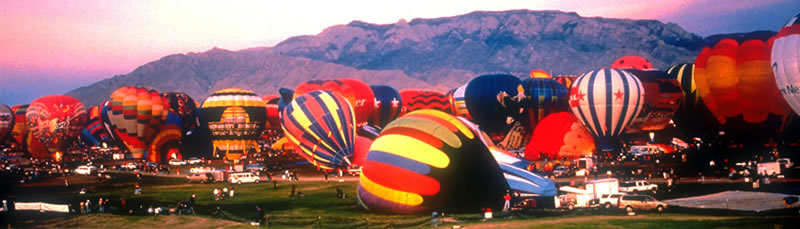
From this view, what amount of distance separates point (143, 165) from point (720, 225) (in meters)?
51.2

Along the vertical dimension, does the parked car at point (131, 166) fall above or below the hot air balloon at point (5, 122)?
below

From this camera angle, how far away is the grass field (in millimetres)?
20156

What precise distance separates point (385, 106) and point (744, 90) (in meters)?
34.9

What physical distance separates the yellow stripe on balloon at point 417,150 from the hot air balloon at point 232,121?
134 feet

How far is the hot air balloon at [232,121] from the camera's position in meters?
62.2

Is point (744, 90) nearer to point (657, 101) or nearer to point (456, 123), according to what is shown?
point (657, 101)

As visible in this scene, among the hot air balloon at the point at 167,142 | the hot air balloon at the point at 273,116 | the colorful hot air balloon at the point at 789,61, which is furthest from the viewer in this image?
the hot air balloon at the point at 273,116

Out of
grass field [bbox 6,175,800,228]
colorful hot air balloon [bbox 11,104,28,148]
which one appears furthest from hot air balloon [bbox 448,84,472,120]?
colorful hot air balloon [bbox 11,104,28,148]

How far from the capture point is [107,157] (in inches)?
3091

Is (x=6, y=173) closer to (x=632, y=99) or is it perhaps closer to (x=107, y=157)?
→ (x=107, y=157)

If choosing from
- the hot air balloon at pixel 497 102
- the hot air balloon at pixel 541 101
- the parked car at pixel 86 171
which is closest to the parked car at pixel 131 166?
the parked car at pixel 86 171

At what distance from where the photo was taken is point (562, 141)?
4966cm

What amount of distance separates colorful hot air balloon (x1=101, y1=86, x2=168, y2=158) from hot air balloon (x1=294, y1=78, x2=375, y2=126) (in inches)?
541

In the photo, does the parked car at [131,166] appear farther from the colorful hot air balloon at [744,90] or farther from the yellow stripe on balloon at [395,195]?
the colorful hot air balloon at [744,90]
